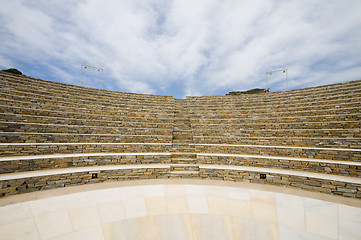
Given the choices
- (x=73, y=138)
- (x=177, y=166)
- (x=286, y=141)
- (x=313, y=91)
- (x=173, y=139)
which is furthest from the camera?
(x=313, y=91)

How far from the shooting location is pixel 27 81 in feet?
30.8

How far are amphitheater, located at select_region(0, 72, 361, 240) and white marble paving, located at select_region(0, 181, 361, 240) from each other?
0.02 meters

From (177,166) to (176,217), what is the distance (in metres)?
2.79

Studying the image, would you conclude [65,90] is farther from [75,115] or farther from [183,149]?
[183,149]

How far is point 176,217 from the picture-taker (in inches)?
160

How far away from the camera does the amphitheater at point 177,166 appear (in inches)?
146

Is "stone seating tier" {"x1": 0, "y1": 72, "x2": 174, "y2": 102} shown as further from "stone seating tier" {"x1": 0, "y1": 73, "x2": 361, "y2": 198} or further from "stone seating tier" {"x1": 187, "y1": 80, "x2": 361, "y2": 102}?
"stone seating tier" {"x1": 187, "y1": 80, "x2": 361, "y2": 102}

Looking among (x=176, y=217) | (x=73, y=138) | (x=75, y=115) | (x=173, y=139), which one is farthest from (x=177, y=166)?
(x=75, y=115)

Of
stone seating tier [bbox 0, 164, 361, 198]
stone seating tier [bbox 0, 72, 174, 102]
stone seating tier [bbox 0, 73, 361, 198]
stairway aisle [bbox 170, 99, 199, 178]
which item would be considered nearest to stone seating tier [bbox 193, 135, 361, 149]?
stone seating tier [bbox 0, 73, 361, 198]

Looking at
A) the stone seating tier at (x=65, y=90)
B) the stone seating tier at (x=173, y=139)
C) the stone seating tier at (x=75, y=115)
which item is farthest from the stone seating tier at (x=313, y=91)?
the stone seating tier at (x=65, y=90)

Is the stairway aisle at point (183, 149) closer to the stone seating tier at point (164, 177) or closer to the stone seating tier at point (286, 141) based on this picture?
the stone seating tier at point (164, 177)

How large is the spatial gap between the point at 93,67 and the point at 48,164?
10.8 metres

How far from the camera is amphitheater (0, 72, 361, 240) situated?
3.71 m

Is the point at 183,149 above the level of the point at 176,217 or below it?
above
